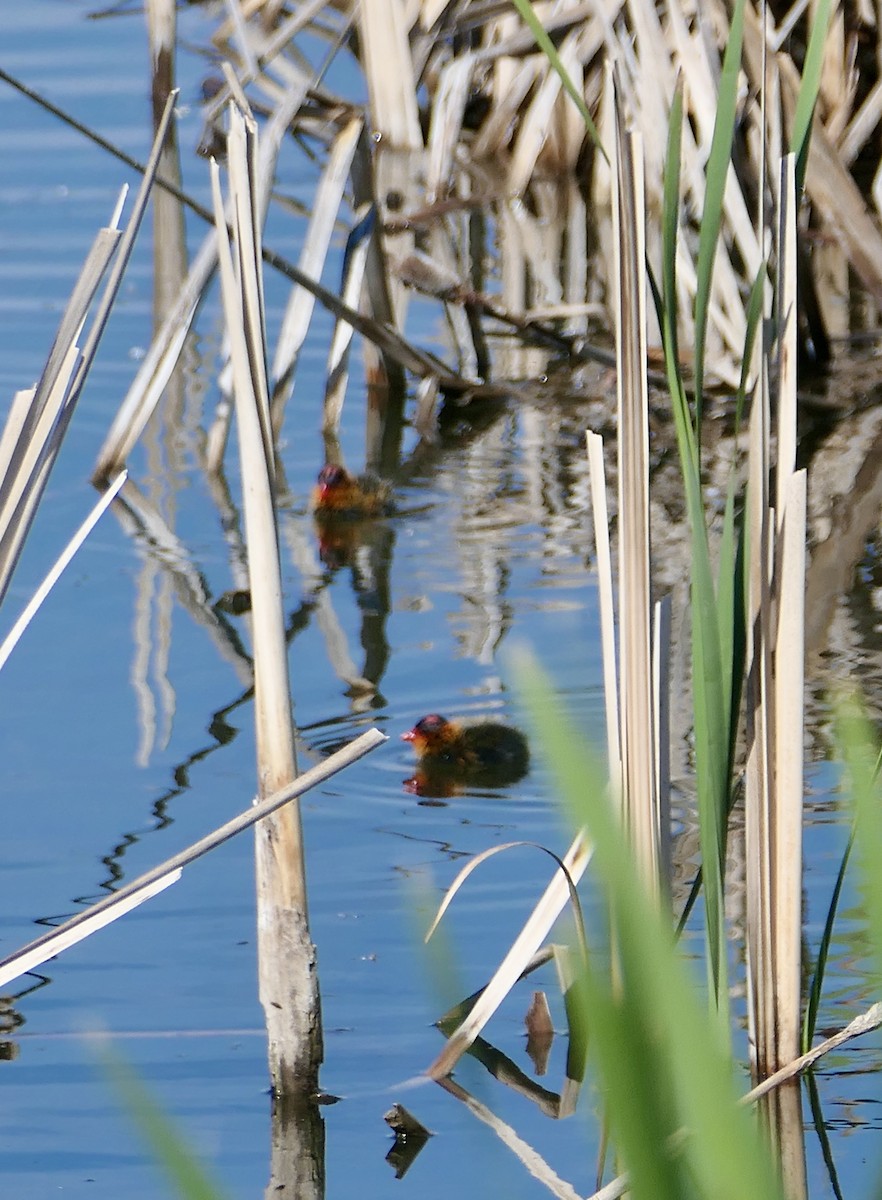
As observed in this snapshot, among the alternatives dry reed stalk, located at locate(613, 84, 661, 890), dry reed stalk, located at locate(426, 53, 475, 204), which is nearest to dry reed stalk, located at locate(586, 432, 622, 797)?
dry reed stalk, located at locate(613, 84, 661, 890)

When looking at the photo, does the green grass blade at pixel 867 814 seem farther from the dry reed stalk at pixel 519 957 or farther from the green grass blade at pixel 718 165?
the dry reed stalk at pixel 519 957

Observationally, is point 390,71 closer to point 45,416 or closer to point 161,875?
point 45,416

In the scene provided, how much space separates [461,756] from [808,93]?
63.9 inches

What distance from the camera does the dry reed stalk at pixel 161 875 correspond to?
6.50 ft

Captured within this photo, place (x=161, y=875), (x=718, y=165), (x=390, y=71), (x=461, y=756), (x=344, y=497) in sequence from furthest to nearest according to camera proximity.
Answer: (x=390, y=71) < (x=344, y=497) < (x=461, y=756) < (x=161, y=875) < (x=718, y=165)

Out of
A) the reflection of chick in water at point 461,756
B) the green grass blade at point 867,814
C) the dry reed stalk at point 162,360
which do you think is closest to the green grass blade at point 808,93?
the green grass blade at point 867,814

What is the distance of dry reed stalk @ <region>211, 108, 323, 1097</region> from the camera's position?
6.88 ft

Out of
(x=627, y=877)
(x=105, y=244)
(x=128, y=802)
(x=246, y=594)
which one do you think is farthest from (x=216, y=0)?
(x=627, y=877)

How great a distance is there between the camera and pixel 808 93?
6.38 ft

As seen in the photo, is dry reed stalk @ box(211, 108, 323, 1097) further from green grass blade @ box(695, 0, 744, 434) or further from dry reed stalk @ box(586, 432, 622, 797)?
green grass blade @ box(695, 0, 744, 434)

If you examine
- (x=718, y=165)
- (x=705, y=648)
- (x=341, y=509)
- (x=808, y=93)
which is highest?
(x=341, y=509)

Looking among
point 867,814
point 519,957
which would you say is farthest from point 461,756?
point 867,814

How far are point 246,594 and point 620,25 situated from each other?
2410 mm

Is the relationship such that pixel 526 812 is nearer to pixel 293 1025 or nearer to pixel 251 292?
pixel 293 1025
